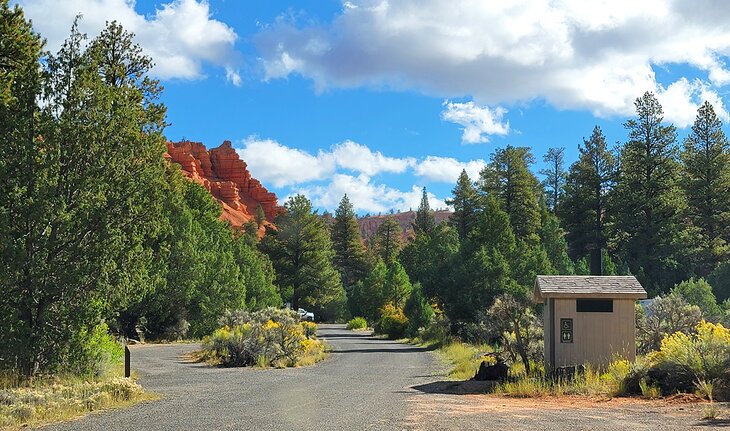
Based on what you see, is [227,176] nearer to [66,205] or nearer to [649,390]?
[66,205]

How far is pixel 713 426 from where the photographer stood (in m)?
12.4

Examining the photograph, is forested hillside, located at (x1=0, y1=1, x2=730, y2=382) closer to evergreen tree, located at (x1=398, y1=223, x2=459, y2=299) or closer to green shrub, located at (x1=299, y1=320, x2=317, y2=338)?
evergreen tree, located at (x1=398, y1=223, x2=459, y2=299)

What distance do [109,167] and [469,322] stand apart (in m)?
29.8

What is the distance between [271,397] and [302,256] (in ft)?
230

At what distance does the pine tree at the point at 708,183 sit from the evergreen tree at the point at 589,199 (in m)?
8.93

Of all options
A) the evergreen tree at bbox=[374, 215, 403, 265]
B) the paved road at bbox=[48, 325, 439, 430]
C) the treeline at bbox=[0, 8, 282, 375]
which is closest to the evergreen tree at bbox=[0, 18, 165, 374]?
the treeline at bbox=[0, 8, 282, 375]

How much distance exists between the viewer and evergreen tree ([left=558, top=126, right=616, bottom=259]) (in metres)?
77.9

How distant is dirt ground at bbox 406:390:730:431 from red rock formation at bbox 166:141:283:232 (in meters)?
149

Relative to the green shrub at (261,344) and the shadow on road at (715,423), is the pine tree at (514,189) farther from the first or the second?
the shadow on road at (715,423)

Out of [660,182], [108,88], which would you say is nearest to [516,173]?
[660,182]

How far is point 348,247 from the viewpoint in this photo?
114 m

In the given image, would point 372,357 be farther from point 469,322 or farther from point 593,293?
point 593,293

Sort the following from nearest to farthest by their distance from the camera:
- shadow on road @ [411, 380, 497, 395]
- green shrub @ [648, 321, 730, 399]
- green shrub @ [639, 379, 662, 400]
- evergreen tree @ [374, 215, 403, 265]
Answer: green shrub @ [648, 321, 730, 399]
green shrub @ [639, 379, 662, 400]
shadow on road @ [411, 380, 497, 395]
evergreen tree @ [374, 215, 403, 265]

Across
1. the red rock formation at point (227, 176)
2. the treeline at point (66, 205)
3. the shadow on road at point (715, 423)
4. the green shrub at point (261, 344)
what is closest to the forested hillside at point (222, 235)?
the treeline at point (66, 205)
